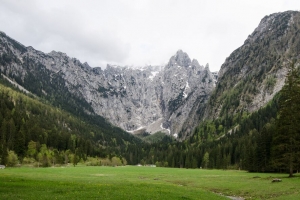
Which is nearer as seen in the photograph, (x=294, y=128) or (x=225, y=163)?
(x=294, y=128)

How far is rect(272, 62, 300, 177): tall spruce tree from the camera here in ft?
180

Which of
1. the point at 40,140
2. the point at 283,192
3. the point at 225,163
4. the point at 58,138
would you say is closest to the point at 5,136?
the point at 40,140

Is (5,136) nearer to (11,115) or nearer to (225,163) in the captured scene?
(11,115)

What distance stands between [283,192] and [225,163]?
11265 centimetres

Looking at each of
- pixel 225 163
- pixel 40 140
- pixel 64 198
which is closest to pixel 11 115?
pixel 40 140

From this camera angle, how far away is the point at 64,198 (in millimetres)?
25828

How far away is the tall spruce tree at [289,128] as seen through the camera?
54.9 meters

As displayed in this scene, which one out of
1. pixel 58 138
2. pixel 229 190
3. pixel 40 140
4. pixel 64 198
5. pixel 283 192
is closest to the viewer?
pixel 64 198

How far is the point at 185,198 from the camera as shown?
30750mm

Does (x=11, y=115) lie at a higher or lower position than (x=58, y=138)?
higher

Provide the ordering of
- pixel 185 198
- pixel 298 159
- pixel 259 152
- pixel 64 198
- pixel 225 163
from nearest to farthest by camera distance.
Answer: pixel 64 198 < pixel 185 198 < pixel 298 159 < pixel 259 152 < pixel 225 163

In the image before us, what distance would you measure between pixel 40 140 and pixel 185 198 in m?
163

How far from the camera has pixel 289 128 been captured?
55.5m

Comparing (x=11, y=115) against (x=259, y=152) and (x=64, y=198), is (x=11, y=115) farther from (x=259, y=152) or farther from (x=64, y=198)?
(x=64, y=198)
